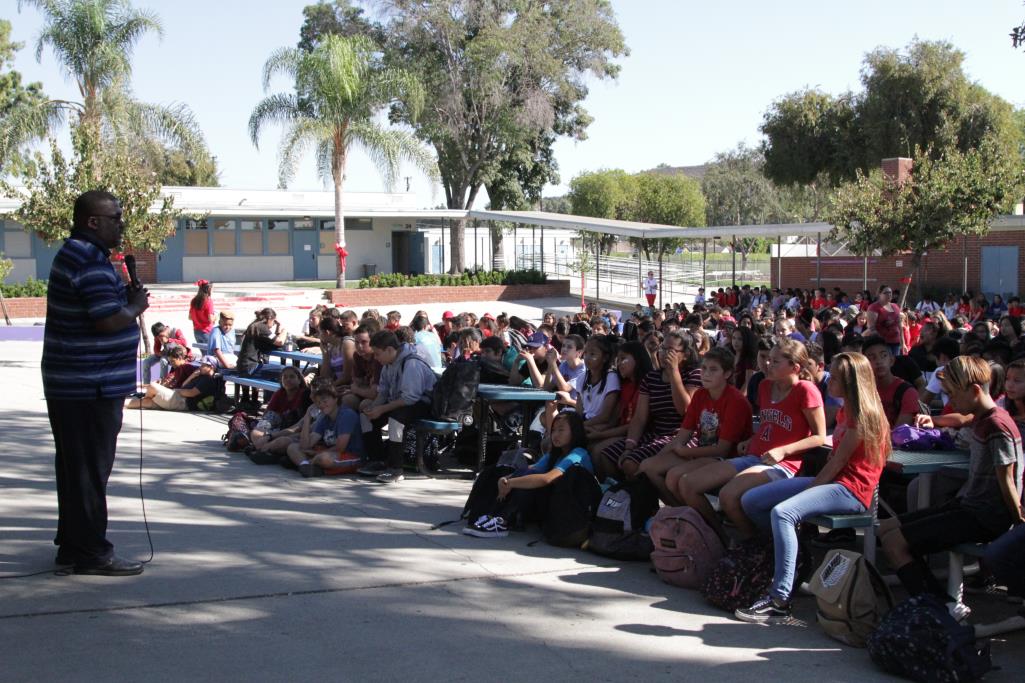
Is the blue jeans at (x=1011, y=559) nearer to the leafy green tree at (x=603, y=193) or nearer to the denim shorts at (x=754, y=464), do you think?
the denim shorts at (x=754, y=464)

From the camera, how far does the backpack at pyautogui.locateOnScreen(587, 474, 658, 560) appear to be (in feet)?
20.6

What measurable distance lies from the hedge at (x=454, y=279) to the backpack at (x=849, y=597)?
30763 millimetres

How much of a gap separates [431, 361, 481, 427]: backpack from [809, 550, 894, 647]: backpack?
174 inches

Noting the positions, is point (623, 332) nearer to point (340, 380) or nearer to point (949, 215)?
point (340, 380)

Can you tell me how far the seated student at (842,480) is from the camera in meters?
5.21

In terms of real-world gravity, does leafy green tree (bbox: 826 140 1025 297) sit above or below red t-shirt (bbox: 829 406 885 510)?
above

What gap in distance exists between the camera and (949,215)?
22.8 meters

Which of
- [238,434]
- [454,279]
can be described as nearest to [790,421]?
[238,434]

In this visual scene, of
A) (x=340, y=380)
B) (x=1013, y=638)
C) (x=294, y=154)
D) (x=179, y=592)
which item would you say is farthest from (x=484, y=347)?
(x=294, y=154)

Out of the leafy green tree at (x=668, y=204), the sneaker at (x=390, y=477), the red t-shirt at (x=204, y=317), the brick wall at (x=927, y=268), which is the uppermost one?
the leafy green tree at (x=668, y=204)

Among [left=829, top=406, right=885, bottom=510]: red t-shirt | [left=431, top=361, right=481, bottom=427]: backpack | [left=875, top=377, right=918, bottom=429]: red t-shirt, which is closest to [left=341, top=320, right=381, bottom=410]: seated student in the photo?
[left=431, top=361, right=481, bottom=427]: backpack

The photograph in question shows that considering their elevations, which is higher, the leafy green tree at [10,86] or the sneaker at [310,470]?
the leafy green tree at [10,86]

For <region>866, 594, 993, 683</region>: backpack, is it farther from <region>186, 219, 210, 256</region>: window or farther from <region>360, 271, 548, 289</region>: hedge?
<region>186, 219, 210, 256</region>: window

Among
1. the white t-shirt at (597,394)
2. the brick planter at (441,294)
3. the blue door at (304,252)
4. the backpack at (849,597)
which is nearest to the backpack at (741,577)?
the backpack at (849,597)
